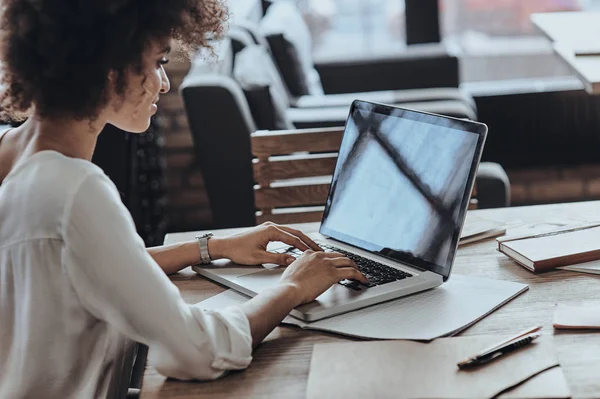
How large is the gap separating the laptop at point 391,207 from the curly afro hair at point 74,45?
0.38 metres

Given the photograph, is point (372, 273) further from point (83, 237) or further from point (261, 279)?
point (83, 237)

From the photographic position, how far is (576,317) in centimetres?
113

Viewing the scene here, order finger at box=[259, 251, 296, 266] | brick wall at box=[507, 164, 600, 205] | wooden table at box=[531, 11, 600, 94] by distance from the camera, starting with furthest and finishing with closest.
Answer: brick wall at box=[507, 164, 600, 205] < wooden table at box=[531, 11, 600, 94] < finger at box=[259, 251, 296, 266]

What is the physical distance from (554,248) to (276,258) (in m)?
0.43

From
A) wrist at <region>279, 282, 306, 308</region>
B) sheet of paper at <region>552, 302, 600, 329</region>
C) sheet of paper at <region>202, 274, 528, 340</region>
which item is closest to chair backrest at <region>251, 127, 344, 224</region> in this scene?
sheet of paper at <region>202, 274, 528, 340</region>

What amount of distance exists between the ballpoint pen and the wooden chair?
1158mm

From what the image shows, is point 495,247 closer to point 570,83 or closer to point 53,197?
point 53,197

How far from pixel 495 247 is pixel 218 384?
1.97ft

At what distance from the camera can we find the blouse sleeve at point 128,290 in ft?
3.26

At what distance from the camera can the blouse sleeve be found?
995 millimetres

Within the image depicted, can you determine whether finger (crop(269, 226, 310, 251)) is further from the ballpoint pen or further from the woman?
the ballpoint pen

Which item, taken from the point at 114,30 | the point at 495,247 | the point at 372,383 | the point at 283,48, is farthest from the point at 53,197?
the point at 283,48

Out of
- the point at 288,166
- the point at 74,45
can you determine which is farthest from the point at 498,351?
the point at 288,166

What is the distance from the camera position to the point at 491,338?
1.08m
